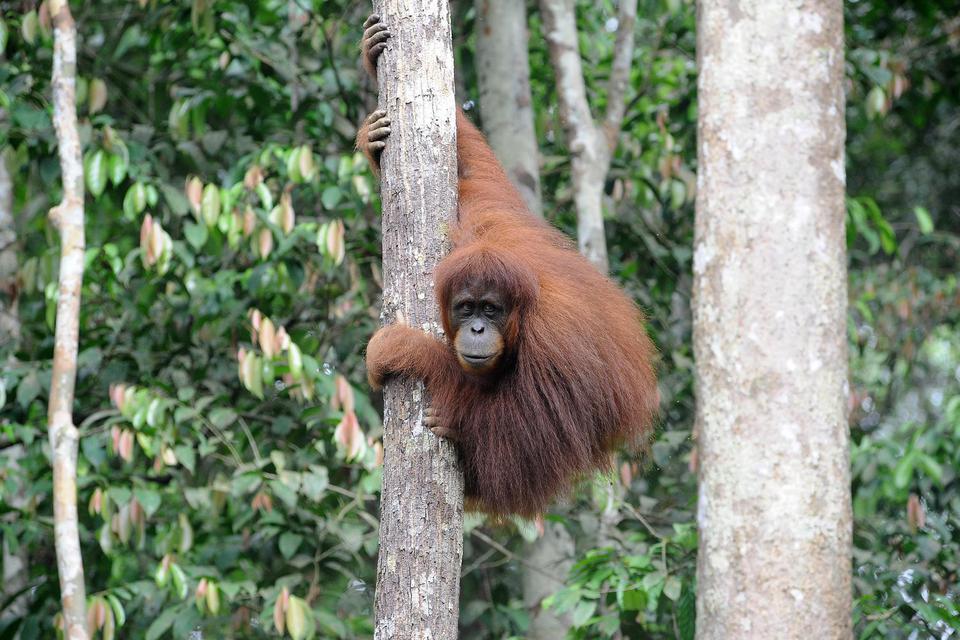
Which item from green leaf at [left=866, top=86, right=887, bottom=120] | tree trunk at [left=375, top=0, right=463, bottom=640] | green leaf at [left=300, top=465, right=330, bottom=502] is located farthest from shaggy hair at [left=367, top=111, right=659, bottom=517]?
Result: green leaf at [left=866, top=86, right=887, bottom=120]

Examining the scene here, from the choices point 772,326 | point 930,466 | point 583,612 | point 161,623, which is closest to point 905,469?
point 930,466

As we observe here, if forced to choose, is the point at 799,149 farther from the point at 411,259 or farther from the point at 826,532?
the point at 411,259

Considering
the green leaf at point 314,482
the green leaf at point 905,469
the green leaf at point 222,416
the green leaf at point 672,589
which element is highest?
the green leaf at point 222,416

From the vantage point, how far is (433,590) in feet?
7.78

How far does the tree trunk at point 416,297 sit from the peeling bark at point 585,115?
1792mm

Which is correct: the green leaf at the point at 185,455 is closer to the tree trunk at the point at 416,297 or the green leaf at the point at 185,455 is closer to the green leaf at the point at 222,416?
the green leaf at the point at 222,416

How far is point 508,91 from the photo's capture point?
475cm

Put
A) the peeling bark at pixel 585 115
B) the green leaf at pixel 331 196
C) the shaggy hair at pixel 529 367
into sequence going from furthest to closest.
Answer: the peeling bark at pixel 585 115 → the green leaf at pixel 331 196 → the shaggy hair at pixel 529 367

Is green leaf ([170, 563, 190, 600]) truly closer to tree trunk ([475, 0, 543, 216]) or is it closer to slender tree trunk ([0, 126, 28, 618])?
slender tree trunk ([0, 126, 28, 618])

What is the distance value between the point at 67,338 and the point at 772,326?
7.61ft

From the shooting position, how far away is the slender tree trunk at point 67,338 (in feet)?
11.3

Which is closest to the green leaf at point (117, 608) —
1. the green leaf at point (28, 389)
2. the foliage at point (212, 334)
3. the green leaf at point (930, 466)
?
the foliage at point (212, 334)

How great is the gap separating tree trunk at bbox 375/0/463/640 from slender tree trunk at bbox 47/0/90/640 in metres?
1.41

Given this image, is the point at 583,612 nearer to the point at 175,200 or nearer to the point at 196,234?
the point at 196,234
